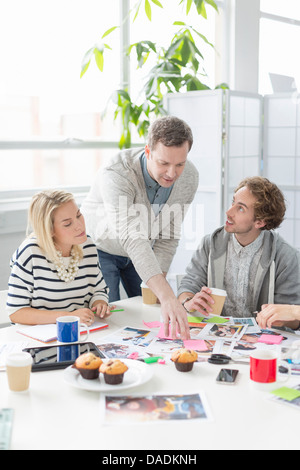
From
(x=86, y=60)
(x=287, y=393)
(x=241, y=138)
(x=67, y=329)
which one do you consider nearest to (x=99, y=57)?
(x=86, y=60)

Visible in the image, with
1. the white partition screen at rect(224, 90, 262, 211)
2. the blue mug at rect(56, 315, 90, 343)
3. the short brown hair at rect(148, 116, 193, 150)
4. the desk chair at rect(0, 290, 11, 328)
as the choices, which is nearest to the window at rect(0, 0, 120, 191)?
the white partition screen at rect(224, 90, 262, 211)

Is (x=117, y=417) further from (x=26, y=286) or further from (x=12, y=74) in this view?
(x=12, y=74)

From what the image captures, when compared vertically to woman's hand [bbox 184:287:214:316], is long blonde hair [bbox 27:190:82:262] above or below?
above

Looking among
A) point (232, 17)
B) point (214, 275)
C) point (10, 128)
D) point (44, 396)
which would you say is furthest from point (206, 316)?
point (232, 17)

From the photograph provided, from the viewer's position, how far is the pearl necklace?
199 centimetres

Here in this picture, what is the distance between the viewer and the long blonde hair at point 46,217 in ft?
6.47

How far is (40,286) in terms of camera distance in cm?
197

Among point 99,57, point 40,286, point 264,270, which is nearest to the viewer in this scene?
point 40,286

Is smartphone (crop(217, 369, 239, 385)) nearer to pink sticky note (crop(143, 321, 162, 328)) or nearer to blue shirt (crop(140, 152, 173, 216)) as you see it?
pink sticky note (crop(143, 321, 162, 328))

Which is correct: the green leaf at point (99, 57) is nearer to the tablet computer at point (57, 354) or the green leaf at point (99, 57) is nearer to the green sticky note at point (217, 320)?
the green sticky note at point (217, 320)

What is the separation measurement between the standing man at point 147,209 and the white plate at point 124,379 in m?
0.26

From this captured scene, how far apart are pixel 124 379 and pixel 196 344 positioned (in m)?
0.36

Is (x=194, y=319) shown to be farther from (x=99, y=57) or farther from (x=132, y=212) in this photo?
(x=99, y=57)

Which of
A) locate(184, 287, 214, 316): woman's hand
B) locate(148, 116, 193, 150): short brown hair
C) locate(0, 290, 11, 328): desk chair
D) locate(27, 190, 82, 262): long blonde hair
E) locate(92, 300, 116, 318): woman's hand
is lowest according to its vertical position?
locate(0, 290, 11, 328): desk chair
